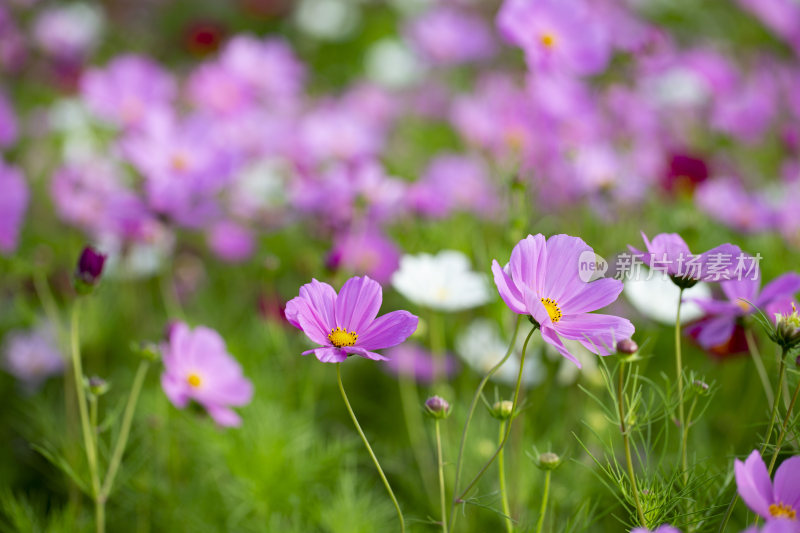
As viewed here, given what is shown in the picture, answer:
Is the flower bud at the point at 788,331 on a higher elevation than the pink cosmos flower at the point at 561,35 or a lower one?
higher

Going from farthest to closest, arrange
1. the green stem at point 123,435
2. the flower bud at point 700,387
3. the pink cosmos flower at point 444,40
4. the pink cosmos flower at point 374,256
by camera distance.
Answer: the pink cosmos flower at point 444,40 < the pink cosmos flower at point 374,256 < the green stem at point 123,435 < the flower bud at point 700,387

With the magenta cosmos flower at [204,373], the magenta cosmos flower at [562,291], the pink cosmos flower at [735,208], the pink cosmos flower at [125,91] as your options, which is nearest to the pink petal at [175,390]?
the magenta cosmos flower at [204,373]

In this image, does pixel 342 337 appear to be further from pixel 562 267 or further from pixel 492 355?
pixel 492 355

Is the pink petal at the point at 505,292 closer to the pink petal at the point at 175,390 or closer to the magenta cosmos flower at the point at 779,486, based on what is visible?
the magenta cosmos flower at the point at 779,486

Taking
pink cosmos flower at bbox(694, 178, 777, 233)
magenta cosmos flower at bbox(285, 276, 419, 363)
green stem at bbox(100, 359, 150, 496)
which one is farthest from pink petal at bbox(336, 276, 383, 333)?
pink cosmos flower at bbox(694, 178, 777, 233)

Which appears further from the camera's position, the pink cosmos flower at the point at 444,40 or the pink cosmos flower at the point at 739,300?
the pink cosmos flower at the point at 444,40

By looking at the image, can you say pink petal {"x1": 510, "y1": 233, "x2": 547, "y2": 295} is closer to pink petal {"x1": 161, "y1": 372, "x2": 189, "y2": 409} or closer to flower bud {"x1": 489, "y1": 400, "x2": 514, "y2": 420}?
flower bud {"x1": 489, "y1": 400, "x2": 514, "y2": 420}

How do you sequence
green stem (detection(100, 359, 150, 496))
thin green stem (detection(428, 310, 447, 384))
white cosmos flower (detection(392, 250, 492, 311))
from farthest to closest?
thin green stem (detection(428, 310, 447, 384))
white cosmos flower (detection(392, 250, 492, 311))
green stem (detection(100, 359, 150, 496))

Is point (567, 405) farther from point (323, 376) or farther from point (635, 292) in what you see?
point (323, 376)
